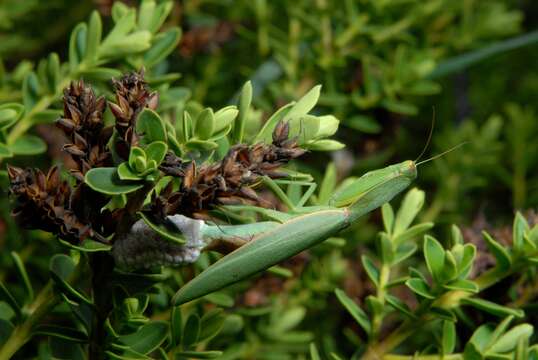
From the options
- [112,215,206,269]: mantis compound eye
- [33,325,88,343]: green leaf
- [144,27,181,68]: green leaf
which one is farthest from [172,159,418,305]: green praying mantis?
[144,27,181,68]: green leaf

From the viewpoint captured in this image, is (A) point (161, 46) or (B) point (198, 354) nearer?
(B) point (198, 354)

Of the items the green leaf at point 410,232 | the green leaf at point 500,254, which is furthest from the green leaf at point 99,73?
the green leaf at point 500,254

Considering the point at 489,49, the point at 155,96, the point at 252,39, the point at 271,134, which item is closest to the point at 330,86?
the point at 252,39

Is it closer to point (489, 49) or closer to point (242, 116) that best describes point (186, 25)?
point (489, 49)

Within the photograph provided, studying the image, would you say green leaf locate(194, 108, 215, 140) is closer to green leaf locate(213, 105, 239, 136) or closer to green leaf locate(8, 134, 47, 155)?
green leaf locate(213, 105, 239, 136)

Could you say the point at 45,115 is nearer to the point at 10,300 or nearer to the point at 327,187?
the point at 10,300

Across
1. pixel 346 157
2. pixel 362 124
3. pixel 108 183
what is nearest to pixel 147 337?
pixel 108 183

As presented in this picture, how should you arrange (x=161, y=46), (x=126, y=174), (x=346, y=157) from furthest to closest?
(x=346, y=157) < (x=161, y=46) < (x=126, y=174)
